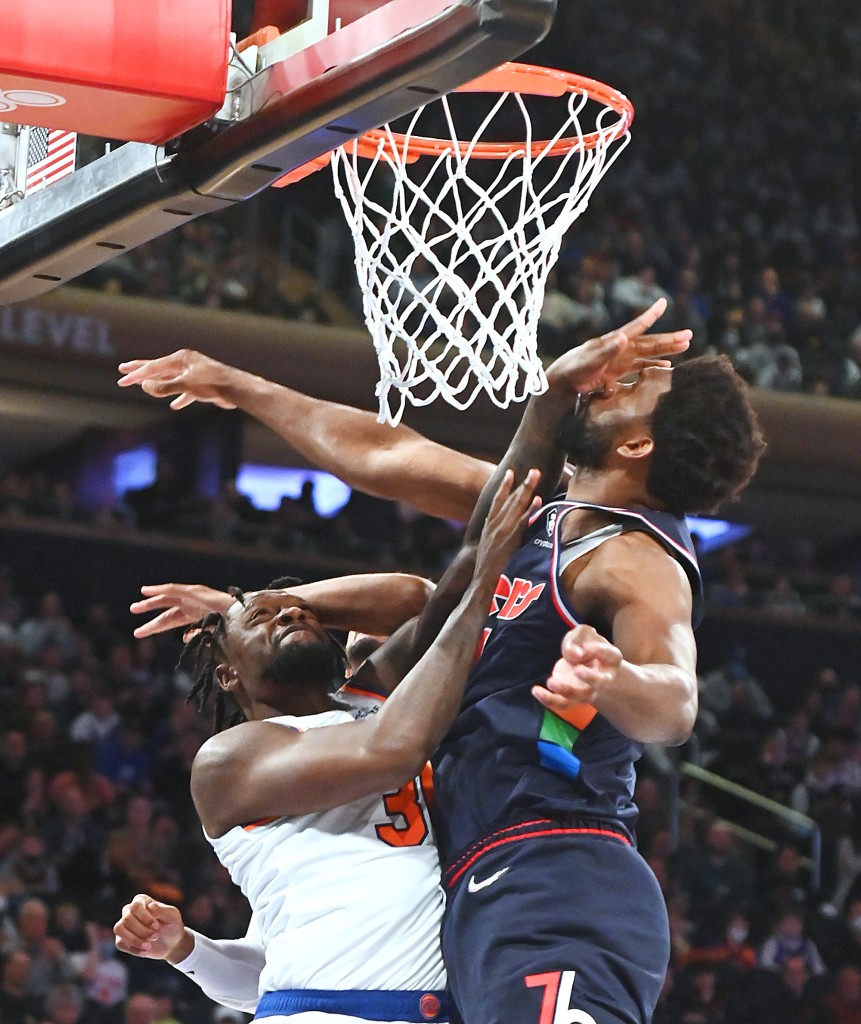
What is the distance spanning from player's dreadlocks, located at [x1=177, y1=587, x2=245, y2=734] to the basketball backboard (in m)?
0.89

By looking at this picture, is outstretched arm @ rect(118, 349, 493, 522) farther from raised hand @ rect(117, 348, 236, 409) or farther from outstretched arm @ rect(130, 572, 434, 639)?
outstretched arm @ rect(130, 572, 434, 639)

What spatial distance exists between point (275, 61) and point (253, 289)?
10.5 metres

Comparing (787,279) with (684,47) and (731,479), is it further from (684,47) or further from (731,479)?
(731,479)

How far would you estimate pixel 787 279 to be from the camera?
1658 centimetres

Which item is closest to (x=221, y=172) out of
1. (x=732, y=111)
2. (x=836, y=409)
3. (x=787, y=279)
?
(x=836, y=409)

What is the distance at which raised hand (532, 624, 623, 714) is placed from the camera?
2.79 metres

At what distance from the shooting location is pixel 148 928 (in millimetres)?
3965

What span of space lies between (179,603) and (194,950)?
87 centimetres

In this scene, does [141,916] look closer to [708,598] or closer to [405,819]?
[405,819]

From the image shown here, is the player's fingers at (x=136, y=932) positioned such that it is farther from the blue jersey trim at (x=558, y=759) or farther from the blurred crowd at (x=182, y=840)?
the blurred crowd at (x=182, y=840)

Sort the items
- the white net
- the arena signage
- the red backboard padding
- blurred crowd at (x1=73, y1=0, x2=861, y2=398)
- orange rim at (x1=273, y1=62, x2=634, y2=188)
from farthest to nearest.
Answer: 1. blurred crowd at (x1=73, y1=0, x2=861, y2=398)
2. the arena signage
3. orange rim at (x1=273, y1=62, x2=634, y2=188)
4. the white net
5. the red backboard padding

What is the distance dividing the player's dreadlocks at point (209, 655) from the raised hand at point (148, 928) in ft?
1.49

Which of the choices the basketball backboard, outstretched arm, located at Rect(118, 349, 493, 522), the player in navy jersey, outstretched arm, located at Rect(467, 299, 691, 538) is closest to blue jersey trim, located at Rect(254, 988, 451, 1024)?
the player in navy jersey

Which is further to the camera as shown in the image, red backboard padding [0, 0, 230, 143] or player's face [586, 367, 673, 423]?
player's face [586, 367, 673, 423]
